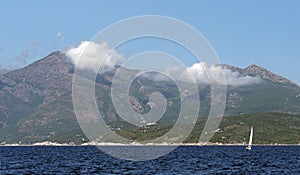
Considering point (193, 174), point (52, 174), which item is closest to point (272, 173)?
point (193, 174)

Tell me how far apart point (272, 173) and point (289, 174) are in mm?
4270

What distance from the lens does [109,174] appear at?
10919cm

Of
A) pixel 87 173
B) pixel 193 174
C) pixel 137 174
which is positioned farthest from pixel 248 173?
pixel 87 173

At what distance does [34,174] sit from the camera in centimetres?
11244

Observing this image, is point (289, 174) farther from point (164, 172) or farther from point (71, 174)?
point (71, 174)

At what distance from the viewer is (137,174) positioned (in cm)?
10762

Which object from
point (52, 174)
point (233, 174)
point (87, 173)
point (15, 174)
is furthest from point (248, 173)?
point (15, 174)

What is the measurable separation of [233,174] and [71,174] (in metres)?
36.7

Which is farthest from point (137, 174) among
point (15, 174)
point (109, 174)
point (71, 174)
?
point (15, 174)

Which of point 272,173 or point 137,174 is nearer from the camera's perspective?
point 137,174

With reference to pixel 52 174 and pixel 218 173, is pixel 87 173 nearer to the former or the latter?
pixel 52 174

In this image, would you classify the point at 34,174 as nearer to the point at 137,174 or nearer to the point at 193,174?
the point at 137,174

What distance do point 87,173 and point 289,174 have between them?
4699 centimetres

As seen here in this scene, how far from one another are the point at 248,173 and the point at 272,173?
6.33 metres
